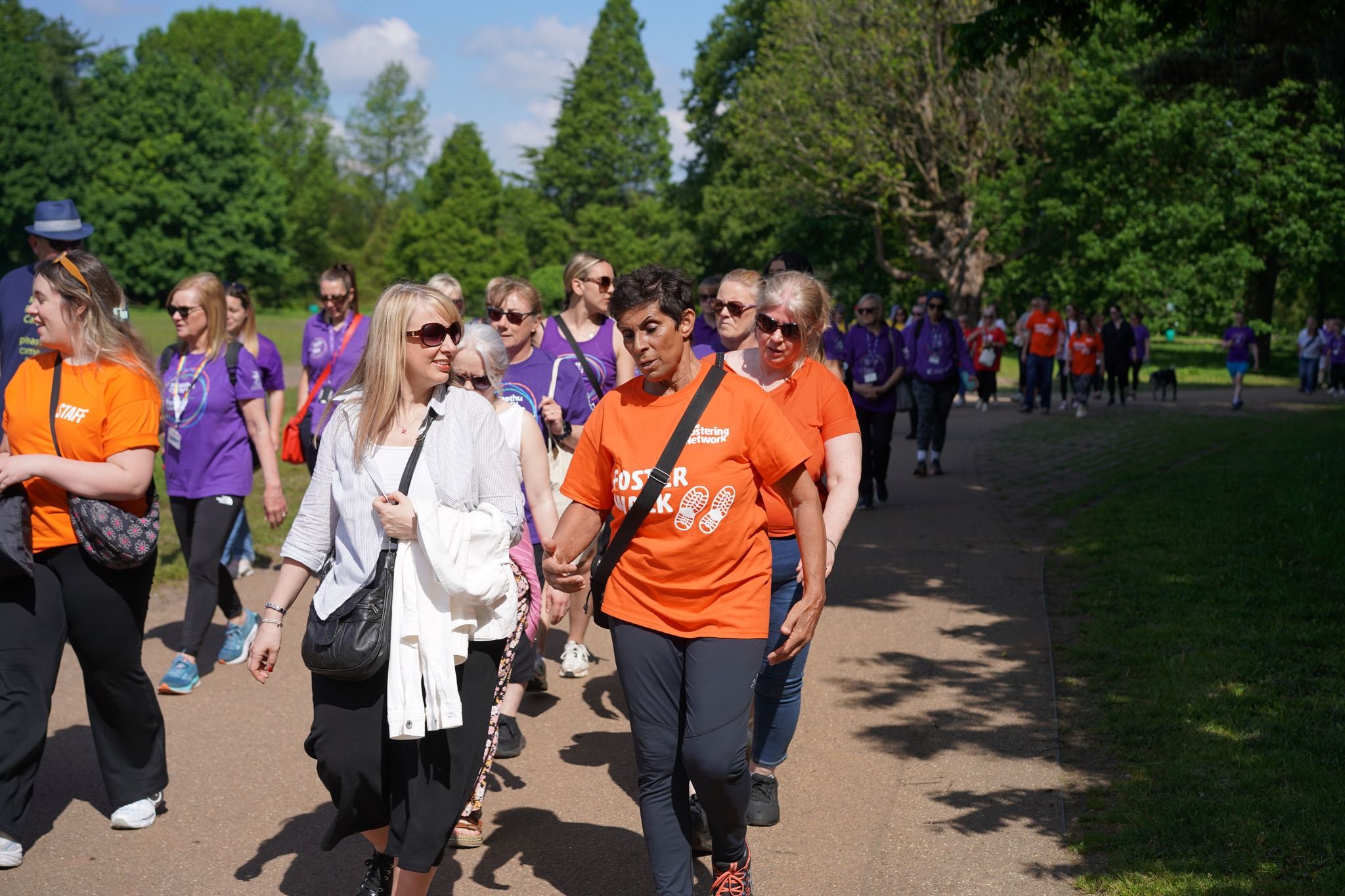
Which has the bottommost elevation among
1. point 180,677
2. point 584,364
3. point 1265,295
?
point 180,677

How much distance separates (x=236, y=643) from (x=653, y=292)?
4.43 metres

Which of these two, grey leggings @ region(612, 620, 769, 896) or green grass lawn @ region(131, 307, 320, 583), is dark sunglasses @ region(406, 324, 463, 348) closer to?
grey leggings @ region(612, 620, 769, 896)

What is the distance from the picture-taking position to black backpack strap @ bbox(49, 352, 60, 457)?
425cm

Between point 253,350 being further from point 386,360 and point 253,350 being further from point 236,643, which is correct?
point 386,360

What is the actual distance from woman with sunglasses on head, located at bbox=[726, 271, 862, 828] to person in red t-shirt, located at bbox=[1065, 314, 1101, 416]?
16.9 metres

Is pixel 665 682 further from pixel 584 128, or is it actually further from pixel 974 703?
pixel 584 128

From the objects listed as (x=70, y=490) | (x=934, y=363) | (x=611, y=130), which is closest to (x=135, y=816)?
(x=70, y=490)

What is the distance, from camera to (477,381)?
4.93 metres

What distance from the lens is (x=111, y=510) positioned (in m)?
4.27

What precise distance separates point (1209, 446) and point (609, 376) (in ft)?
38.3

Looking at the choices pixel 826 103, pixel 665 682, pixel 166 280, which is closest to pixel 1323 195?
pixel 826 103

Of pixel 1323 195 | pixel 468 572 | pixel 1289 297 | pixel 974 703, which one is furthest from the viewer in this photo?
pixel 1289 297

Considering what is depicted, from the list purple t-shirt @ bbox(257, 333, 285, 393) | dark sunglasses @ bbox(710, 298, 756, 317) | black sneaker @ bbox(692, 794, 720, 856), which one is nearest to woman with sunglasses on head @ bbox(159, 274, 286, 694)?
purple t-shirt @ bbox(257, 333, 285, 393)

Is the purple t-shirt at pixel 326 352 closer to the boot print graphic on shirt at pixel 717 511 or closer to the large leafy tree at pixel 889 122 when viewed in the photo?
the boot print graphic on shirt at pixel 717 511
